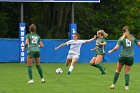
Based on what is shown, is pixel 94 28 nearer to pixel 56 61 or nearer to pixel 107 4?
pixel 107 4

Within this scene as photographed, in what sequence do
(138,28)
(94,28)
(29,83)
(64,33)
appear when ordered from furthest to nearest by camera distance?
1. (138,28)
2. (94,28)
3. (64,33)
4. (29,83)

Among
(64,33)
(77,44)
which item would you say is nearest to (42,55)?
(64,33)

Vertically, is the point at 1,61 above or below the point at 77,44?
below

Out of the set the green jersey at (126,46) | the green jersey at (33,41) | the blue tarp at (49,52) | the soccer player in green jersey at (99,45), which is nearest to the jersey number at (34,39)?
the green jersey at (33,41)

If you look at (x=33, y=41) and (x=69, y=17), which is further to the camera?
(x=69, y=17)

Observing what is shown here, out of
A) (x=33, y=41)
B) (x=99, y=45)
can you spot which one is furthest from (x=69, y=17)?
(x=33, y=41)

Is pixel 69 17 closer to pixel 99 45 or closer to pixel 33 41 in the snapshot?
pixel 99 45

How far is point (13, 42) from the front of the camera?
3425 cm

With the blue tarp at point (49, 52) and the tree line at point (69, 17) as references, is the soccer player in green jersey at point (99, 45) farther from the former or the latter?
the tree line at point (69, 17)

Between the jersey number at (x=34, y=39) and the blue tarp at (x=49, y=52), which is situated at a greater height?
the jersey number at (x=34, y=39)

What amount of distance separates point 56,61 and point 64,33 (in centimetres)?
851

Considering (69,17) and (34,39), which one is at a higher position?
(34,39)

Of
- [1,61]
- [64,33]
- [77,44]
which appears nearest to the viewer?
[77,44]

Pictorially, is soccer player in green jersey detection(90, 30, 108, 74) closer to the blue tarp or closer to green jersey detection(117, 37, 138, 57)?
green jersey detection(117, 37, 138, 57)
